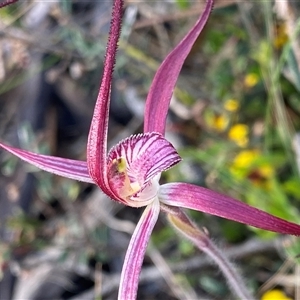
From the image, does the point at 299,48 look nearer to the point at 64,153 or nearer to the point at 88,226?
the point at 88,226

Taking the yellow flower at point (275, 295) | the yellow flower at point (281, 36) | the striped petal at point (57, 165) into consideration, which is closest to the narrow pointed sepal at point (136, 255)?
the striped petal at point (57, 165)

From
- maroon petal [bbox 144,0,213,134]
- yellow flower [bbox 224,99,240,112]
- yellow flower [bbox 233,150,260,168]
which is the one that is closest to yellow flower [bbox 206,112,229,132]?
yellow flower [bbox 224,99,240,112]

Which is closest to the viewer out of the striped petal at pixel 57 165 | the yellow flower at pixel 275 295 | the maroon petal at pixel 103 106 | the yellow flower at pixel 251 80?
the maroon petal at pixel 103 106

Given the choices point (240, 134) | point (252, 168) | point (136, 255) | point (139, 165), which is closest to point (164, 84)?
point (139, 165)

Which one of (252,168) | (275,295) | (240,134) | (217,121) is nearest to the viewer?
(275,295)

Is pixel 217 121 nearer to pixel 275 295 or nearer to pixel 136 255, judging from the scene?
pixel 275 295

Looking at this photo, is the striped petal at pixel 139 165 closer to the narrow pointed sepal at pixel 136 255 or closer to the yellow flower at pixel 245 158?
the narrow pointed sepal at pixel 136 255
